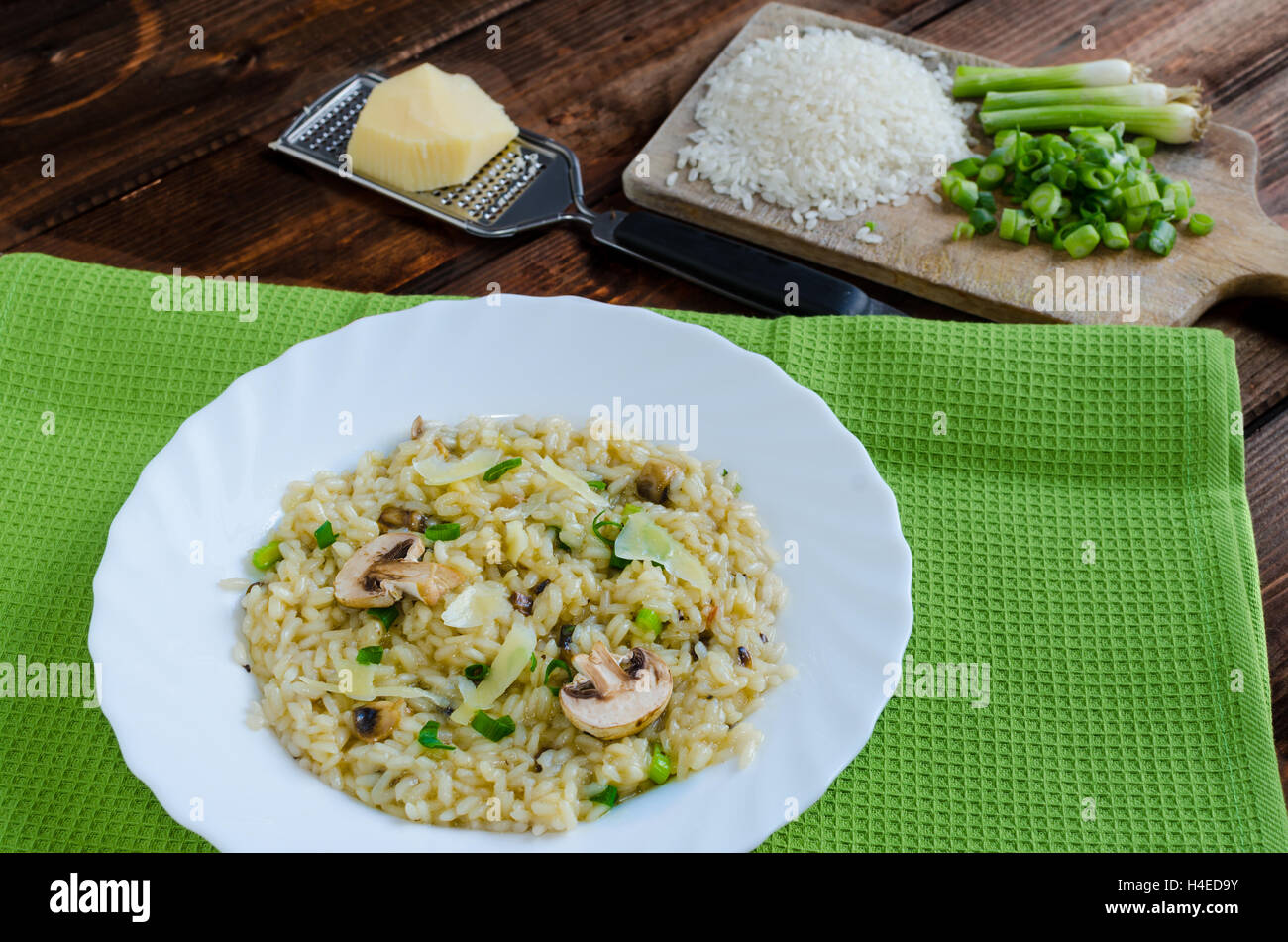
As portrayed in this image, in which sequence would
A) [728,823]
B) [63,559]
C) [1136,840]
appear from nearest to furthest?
[728,823] → [1136,840] → [63,559]

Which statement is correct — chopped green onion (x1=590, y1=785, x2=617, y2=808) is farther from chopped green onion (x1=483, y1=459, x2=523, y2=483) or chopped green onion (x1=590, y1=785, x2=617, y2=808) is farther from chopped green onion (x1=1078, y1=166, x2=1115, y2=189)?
chopped green onion (x1=1078, y1=166, x2=1115, y2=189)

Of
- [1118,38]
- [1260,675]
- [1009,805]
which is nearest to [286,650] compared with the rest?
[1009,805]

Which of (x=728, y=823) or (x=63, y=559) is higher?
(x=728, y=823)

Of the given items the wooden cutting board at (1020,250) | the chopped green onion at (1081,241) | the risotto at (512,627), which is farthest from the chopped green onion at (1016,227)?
the risotto at (512,627)

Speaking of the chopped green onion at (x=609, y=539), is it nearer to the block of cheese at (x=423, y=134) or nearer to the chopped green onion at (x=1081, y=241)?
the block of cheese at (x=423, y=134)

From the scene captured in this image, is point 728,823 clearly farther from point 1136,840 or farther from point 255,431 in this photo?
point 255,431

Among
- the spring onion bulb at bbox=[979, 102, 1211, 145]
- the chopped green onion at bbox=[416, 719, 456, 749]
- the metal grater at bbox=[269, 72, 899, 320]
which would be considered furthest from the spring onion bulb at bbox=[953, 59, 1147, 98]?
the chopped green onion at bbox=[416, 719, 456, 749]

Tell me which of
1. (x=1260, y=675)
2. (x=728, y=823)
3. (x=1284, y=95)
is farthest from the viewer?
(x=1284, y=95)
